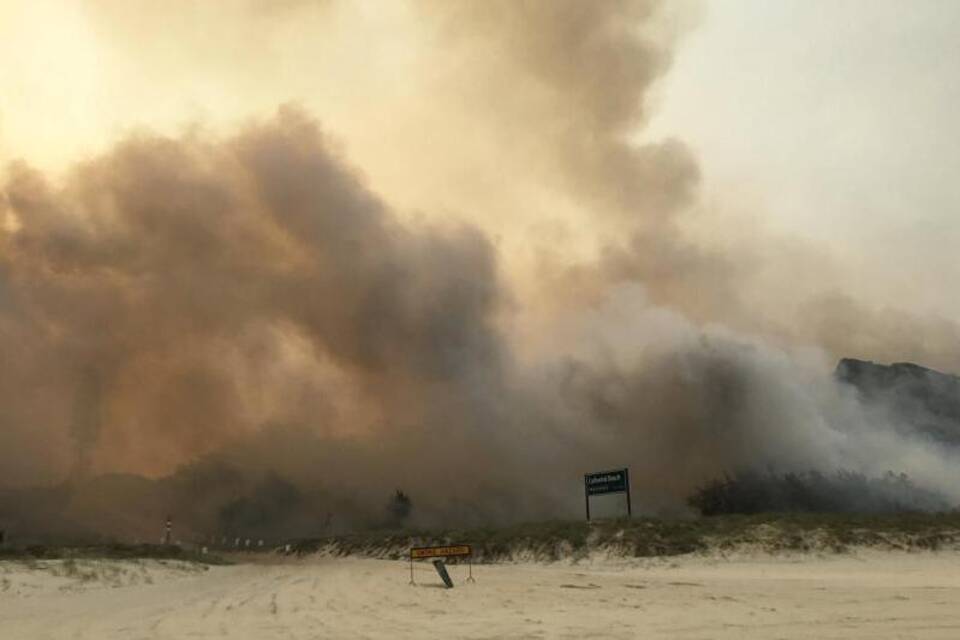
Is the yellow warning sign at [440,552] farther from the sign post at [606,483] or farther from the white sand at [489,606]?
the sign post at [606,483]

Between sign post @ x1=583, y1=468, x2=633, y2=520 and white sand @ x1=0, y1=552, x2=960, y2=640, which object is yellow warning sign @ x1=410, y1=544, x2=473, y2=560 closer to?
white sand @ x1=0, y1=552, x2=960, y2=640

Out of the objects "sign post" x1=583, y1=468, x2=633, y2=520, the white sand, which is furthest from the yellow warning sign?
"sign post" x1=583, y1=468, x2=633, y2=520

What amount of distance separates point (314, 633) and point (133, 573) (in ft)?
74.3

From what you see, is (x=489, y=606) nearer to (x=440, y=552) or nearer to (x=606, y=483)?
(x=440, y=552)

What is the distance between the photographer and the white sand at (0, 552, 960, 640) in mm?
12477

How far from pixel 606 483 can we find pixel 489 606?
4130 centimetres

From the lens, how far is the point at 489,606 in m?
17.0

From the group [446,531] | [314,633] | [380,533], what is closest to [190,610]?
[314,633]

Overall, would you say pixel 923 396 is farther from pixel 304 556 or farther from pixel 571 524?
pixel 304 556

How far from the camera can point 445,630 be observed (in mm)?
12766

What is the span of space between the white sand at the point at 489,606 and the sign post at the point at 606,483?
1005 inches

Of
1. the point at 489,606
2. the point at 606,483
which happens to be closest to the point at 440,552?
the point at 489,606

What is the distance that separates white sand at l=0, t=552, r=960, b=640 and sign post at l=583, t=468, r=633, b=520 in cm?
2553

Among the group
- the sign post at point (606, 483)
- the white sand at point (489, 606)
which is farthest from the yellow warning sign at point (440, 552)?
the sign post at point (606, 483)
